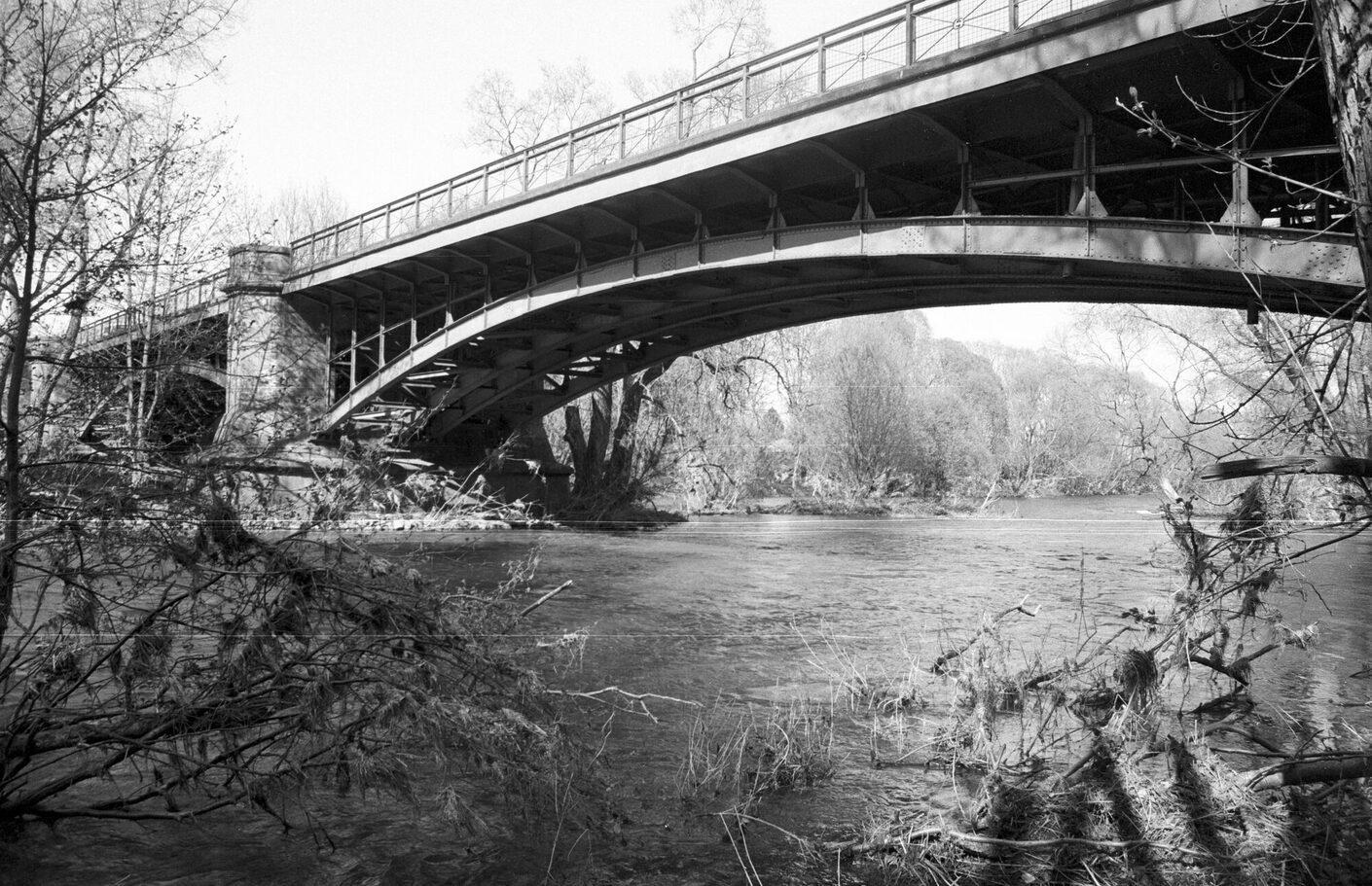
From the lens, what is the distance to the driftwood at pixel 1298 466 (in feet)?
10.8

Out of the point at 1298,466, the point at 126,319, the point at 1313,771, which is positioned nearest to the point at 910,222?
the point at 126,319

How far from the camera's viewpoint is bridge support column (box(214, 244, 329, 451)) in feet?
18.5

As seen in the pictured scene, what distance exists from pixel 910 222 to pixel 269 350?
835 cm

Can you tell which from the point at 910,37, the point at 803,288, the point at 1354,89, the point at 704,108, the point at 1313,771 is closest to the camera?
the point at 1354,89

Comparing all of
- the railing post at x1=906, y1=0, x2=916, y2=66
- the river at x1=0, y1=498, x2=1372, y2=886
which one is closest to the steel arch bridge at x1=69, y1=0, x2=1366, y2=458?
the railing post at x1=906, y1=0, x2=916, y2=66

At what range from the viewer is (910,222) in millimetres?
12234

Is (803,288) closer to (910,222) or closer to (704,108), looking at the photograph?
(704,108)

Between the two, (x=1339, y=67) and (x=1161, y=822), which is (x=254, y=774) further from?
(x=1339, y=67)

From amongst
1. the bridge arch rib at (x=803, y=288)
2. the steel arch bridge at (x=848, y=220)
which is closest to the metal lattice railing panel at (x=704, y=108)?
the steel arch bridge at (x=848, y=220)

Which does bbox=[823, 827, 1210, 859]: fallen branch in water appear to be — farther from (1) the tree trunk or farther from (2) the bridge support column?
(2) the bridge support column

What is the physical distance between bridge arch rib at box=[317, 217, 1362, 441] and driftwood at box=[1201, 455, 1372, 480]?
42.0 inches

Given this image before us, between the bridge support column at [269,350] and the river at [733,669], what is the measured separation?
4.25 feet

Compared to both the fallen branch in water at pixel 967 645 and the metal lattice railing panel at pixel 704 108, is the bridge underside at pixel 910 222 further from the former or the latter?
the fallen branch in water at pixel 967 645

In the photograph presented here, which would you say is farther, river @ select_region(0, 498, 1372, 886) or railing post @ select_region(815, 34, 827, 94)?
railing post @ select_region(815, 34, 827, 94)
